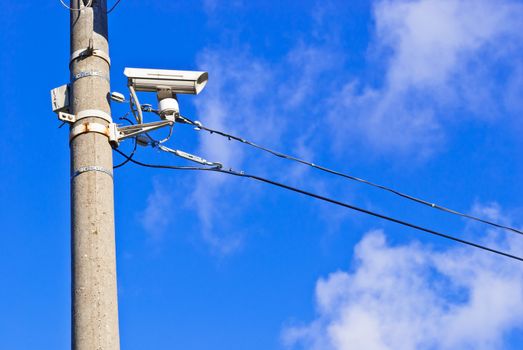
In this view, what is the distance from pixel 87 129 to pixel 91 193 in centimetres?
45

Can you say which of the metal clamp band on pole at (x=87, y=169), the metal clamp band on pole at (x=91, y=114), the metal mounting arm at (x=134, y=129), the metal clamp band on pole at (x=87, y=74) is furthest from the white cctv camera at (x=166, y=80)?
the metal clamp band on pole at (x=87, y=169)

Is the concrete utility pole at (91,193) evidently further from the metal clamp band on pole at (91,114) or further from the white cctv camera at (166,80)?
the white cctv camera at (166,80)

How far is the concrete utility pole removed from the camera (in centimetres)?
539

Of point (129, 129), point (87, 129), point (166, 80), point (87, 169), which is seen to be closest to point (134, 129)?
point (129, 129)

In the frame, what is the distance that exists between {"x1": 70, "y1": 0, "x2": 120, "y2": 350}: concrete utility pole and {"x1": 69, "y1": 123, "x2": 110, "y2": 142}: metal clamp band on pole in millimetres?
11

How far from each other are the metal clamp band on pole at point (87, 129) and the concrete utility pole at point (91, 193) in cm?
1

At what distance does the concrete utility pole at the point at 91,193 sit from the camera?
5.39 m

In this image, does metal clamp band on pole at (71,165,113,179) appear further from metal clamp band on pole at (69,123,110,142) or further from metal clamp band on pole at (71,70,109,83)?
metal clamp band on pole at (71,70,109,83)

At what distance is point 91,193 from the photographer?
5.75 metres

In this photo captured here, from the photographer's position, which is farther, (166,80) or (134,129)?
(166,80)

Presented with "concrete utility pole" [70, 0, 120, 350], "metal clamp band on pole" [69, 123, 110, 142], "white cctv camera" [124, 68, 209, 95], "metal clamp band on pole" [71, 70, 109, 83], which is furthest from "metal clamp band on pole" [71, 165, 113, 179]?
"white cctv camera" [124, 68, 209, 95]

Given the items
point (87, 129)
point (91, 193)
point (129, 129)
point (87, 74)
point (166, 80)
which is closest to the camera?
point (91, 193)

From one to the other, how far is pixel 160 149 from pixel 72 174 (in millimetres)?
1349

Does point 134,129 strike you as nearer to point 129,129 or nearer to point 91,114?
point 129,129
